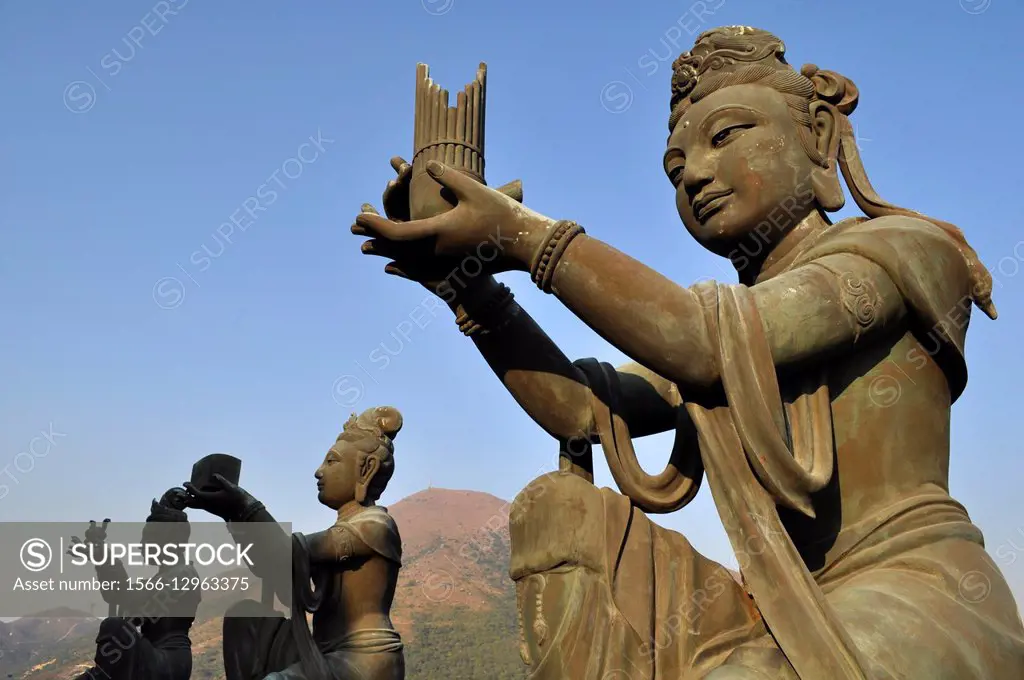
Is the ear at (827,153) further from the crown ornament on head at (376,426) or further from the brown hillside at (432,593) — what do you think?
the brown hillside at (432,593)

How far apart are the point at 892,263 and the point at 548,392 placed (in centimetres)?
121

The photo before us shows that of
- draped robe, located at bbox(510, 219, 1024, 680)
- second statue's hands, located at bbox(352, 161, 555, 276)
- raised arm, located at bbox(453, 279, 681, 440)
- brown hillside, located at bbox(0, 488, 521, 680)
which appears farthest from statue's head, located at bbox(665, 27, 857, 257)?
brown hillside, located at bbox(0, 488, 521, 680)

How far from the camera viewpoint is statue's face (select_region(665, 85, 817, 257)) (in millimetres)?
3416

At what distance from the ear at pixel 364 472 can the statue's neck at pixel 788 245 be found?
4.90 metres

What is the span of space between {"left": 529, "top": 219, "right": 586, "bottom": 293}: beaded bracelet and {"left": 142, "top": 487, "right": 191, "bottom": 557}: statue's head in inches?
257

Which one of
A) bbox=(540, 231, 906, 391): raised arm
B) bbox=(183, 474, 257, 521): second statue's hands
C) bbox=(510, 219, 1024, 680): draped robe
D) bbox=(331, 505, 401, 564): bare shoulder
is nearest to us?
bbox=(510, 219, 1024, 680): draped robe

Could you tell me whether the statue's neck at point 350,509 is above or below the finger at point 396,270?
above

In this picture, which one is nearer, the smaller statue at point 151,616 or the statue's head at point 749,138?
the statue's head at point 749,138

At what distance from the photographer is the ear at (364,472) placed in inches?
309

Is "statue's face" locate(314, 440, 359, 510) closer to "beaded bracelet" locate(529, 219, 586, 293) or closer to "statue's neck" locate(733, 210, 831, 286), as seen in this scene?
"statue's neck" locate(733, 210, 831, 286)

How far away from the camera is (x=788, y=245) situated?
3.54 metres

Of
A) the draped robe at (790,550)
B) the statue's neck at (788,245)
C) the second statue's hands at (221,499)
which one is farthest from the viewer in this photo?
the second statue's hands at (221,499)

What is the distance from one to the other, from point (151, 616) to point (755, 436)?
24.6ft

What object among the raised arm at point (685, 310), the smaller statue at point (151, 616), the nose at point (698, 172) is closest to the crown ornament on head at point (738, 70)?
the nose at point (698, 172)
